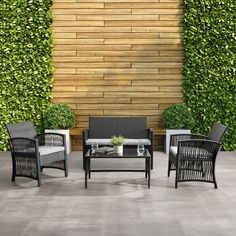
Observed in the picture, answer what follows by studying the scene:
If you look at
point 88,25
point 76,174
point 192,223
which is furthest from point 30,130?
point 192,223

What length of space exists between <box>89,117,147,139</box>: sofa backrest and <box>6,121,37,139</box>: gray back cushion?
1323mm

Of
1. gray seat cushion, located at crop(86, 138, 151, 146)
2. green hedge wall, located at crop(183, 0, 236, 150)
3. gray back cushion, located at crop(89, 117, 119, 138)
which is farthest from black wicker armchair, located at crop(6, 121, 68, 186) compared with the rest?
green hedge wall, located at crop(183, 0, 236, 150)

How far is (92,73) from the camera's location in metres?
9.36

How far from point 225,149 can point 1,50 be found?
5.42 metres

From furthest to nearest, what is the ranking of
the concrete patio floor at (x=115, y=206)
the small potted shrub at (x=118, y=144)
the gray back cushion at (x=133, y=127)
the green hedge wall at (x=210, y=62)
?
the green hedge wall at (x=210, y=62)
the gray back cushion at (x=133, y=127)
the small potted shrub at (x=118, y=144)
the concrete patio floor at (x=115, y=206)

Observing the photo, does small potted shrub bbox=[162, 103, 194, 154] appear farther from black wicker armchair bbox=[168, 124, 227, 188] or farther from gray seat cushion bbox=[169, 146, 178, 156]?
black wicker armchair bbox=[168, 124, 227, 188]

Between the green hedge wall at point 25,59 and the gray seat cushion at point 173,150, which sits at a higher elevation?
the green hedge wall at point 25,59

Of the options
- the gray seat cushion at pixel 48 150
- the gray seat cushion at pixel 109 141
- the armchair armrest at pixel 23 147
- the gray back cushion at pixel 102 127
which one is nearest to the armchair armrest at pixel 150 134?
the gray seat cushion at pixel 109 141

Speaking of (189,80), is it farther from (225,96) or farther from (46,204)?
(46,204)

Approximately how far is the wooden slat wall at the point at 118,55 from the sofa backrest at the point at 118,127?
4.19 ft

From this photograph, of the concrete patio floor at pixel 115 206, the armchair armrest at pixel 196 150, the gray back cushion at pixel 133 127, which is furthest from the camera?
the gray back cushion at pixel 133 127

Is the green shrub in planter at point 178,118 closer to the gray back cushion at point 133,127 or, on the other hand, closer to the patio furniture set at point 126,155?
the gray back cushion at point 133,127

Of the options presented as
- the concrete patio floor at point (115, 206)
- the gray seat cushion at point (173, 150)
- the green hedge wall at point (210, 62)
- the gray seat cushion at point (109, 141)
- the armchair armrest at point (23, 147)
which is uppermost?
the green hedge wall at point (210, 62)

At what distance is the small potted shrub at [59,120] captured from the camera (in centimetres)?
891
